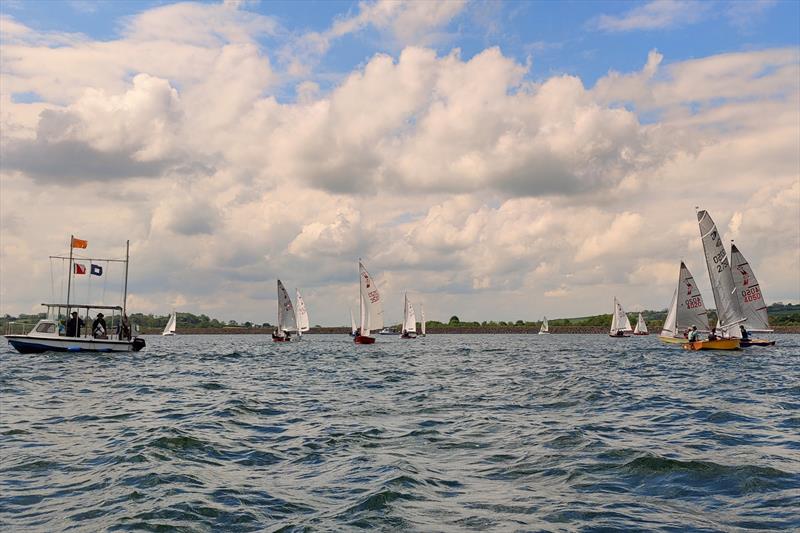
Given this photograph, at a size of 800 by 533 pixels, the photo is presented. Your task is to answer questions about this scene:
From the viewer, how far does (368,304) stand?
89.8 metres

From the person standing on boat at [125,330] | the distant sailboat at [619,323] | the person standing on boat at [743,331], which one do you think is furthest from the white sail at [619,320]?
the person standing on boat at [125,330]

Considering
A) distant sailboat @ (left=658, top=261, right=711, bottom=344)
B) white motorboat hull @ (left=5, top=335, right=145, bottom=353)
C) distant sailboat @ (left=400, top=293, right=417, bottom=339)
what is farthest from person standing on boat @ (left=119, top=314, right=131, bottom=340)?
distant sailboat @ (left=400, top=293, right=417, bottom=339)

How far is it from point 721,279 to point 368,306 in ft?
150

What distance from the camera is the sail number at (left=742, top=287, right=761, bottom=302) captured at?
2328 inches

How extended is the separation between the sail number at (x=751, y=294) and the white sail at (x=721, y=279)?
143cm

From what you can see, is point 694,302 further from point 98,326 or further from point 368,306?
point 98,326

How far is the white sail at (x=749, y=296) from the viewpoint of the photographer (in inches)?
2322

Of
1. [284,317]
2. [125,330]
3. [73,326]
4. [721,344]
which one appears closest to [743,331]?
[721,344]

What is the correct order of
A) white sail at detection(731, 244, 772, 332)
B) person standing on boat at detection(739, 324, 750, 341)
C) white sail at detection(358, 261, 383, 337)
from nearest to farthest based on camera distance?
white sail at detection(731, 244, 772, 332)
person standing on boat at detection(739, 324, 750, 341)
white sail at detection(358, 261, 383, 337)

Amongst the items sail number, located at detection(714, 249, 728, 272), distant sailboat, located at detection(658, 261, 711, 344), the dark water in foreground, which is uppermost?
sail number, located at detection(714, 249, 728, 272)

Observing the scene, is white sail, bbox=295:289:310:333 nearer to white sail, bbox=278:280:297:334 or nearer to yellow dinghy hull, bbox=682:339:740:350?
white sail, bbox=278:280:297:334

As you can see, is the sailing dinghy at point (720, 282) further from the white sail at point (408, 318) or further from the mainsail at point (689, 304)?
Result: the white sail at point (408, 318)

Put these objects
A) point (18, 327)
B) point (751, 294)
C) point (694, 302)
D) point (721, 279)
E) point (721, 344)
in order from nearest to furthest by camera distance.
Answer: point (18, 327) → point (721, 344) → point (721, 279) → point (751, 294) → point (694, 302)

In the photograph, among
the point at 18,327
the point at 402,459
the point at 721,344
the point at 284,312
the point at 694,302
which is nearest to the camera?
the point at 402,459
